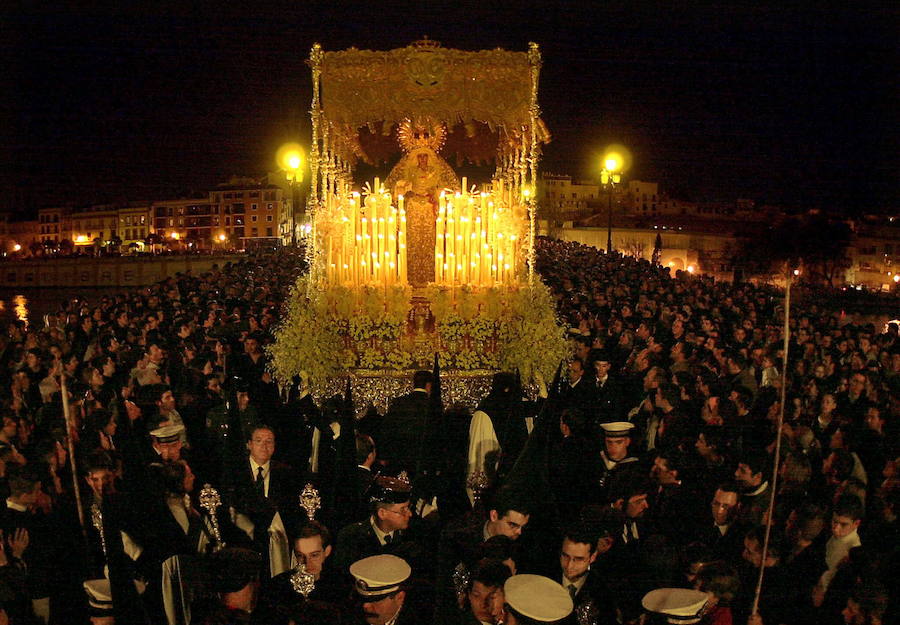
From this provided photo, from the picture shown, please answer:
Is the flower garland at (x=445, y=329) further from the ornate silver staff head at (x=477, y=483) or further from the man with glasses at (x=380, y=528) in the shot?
the man with glasses at (x=380, y=528)

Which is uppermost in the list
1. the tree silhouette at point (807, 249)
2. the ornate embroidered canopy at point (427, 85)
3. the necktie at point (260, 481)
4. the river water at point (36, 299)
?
the ornate embroidered canopy at point (427, 85)

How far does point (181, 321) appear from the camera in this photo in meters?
12.4

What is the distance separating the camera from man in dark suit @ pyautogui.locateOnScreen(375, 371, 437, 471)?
21.2 ft

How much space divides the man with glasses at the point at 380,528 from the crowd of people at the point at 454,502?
0.06 feet

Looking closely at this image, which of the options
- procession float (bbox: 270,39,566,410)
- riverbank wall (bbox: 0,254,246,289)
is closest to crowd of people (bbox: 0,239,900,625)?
procession float (bbox: 270,39,566,410)

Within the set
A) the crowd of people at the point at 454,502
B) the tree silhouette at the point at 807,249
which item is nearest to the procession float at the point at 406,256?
the crowd of people at the point at 454,502

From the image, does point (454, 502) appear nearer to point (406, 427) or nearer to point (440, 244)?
point (406, 427)

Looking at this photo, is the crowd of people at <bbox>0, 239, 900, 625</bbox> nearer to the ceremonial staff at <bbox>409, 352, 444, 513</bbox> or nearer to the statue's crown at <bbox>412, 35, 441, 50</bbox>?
the ceremonial staff at <bbox>409, 352, 444, 513</bbox>

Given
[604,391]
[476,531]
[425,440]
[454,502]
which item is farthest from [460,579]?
[604,391]

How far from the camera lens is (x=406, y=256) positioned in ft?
39.0

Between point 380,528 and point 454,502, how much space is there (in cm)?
147

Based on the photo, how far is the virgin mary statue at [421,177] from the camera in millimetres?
11867

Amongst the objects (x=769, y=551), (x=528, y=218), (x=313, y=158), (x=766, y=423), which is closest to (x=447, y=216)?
(x=528, y=218)

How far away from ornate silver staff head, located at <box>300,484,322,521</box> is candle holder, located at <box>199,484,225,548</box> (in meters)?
0.52
